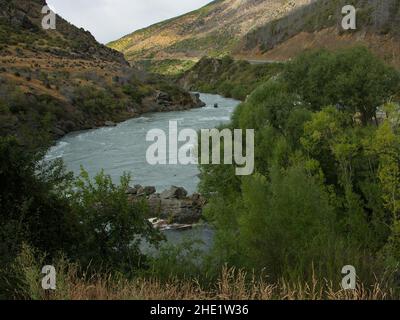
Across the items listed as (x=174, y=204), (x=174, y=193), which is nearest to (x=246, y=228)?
(x=174, y=204)

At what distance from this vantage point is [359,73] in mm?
28016

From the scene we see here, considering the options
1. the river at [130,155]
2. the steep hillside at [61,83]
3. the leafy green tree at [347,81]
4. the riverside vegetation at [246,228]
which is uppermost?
the steep hillside at [61,83]

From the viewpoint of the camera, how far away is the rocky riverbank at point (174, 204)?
25.9m

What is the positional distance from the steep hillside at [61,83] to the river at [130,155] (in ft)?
8.90

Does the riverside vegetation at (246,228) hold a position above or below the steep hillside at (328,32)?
below

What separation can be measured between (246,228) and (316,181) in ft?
23.5

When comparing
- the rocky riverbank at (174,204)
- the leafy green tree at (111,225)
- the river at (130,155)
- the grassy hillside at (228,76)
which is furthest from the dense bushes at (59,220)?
the grassy hillside at (228,76)

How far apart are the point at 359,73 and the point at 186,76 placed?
374 feet

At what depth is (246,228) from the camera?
42.6ft

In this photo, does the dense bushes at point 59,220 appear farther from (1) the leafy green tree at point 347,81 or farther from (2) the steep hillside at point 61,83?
(2) the steep hillside at point 61,83

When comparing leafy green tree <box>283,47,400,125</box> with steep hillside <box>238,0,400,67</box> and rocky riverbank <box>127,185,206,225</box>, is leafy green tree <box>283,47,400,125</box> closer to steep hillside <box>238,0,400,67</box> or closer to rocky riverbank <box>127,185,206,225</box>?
rocky riverbank <box>127,185,206,225</box>

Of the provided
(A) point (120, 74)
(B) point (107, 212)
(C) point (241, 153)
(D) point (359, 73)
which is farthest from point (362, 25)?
(B) point (107, 212)
